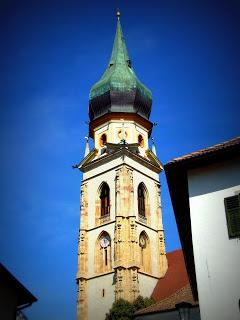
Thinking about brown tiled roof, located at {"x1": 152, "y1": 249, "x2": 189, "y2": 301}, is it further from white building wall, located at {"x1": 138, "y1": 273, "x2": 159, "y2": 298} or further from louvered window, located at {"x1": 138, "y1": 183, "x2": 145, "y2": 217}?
louvered window, located at {"x1": 138, "y1": 183, "x2": 145, "y2": 217}

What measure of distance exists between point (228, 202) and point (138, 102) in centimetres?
3274

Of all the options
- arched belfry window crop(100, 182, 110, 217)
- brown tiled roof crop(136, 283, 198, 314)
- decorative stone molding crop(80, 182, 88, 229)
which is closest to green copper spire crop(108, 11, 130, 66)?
decorative stone molding crop(80, 182, 88, 229)

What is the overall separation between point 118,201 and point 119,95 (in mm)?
11374

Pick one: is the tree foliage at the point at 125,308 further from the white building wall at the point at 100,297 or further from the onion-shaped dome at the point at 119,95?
the onion-shaped dome at the point at 119,95

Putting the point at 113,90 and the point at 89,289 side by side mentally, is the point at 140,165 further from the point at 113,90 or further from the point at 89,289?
the point at 89,289

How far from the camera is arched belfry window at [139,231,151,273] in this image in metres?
36.1

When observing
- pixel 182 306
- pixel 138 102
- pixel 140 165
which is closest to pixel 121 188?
pixel 140 165

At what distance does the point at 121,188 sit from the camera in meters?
37.5

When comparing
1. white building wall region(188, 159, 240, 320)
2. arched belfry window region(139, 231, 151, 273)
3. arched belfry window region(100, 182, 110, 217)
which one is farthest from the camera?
arched belfry window region(100, 182, 110, 217)

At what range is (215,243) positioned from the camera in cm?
1098

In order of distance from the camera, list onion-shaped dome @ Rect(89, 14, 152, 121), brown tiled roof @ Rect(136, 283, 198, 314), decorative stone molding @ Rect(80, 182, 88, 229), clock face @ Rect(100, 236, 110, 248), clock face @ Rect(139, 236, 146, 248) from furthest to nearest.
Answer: onion-shaped dome @ Rect(89, 14, 152, 121)
decorative stone molding @ Rect(80, 182, 88, 229)
clock face @ Rect(139, 236, 146, 248)
clock face @ Rect(100, 236, 110, 248)
brown tiled roof @ Rect(136, 283, 198, 314)

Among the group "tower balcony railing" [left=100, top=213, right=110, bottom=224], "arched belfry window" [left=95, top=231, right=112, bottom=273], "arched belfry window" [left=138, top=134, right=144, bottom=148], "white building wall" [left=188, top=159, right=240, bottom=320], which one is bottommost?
"white building wall" [left=188, top=159, right=240, bottom=320]

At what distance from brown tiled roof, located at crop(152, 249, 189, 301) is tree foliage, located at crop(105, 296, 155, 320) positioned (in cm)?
186

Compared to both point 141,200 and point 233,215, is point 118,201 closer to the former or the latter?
point 141,200
